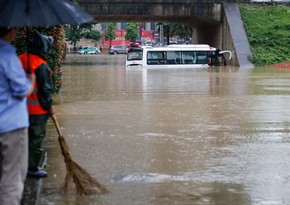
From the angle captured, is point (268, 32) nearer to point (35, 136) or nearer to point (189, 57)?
point (189, 57)

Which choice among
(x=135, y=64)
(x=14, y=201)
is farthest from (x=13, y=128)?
(x=135, y=64)

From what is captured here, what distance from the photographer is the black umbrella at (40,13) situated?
205 inches

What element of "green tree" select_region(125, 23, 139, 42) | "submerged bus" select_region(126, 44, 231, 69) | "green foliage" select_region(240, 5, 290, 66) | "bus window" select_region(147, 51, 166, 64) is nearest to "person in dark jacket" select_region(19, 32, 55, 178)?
"submerged bus" select_region(126, 44, 231, 69)

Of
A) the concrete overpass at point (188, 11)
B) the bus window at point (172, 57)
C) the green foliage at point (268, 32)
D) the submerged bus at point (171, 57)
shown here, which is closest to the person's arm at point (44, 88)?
the submerged bus at point (171, 57)

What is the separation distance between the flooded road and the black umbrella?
2005 mm

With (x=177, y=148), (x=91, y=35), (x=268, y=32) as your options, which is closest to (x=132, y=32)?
(x=91, y=35)

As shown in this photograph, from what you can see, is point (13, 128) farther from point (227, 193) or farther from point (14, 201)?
point (227, 193)

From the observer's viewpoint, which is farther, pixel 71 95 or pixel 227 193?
pixel 71 95

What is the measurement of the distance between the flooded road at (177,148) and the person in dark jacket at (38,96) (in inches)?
21.2

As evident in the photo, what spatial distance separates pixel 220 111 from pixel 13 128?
33.1 ft

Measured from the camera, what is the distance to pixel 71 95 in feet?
60.5

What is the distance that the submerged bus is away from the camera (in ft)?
133

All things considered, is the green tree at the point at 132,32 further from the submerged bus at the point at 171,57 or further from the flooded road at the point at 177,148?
the flooded road at the point at 177,148

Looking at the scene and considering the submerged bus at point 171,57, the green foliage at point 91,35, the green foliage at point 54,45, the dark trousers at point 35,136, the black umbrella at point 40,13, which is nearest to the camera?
the black umbrella at point 40,13
